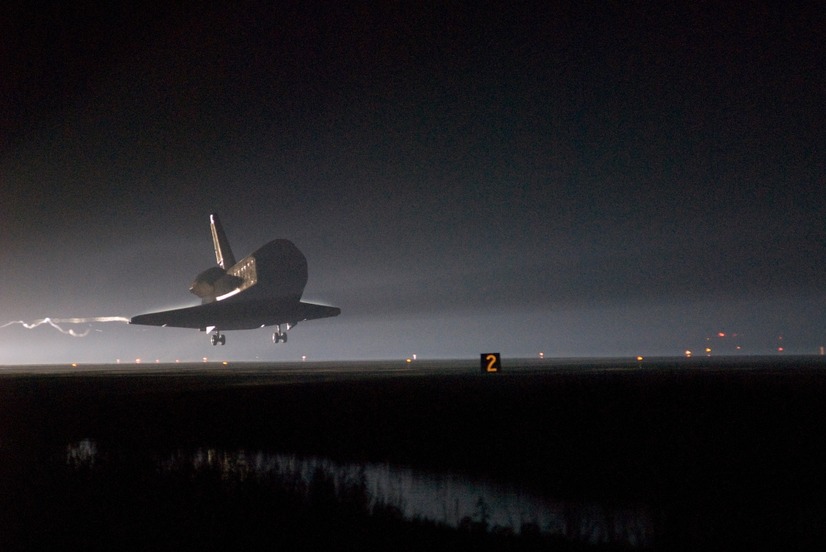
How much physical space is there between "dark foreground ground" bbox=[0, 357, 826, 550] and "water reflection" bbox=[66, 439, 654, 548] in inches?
8.5

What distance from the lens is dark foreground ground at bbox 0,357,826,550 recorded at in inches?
367

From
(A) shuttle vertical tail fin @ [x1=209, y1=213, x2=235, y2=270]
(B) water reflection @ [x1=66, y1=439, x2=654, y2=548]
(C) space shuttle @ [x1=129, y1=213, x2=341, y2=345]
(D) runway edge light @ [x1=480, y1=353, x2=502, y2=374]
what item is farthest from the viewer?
(A) shuttle vertical tail fin @ [x1=209, y1=213, x2=235, y2=270]

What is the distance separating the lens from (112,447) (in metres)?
17.5

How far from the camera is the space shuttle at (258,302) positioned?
82062 mm

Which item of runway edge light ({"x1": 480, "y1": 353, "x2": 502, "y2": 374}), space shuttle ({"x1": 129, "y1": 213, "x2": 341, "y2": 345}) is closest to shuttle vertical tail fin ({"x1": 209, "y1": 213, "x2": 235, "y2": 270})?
space shuttle ({"x1": 129, "y1": 213, "x2": 341, "y2": 345})

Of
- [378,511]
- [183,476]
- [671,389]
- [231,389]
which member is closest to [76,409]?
[231,389]

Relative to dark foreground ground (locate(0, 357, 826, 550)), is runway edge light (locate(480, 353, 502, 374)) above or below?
above

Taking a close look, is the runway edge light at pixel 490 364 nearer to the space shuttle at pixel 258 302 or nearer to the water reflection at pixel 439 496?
the water reflection at pixel 439 496

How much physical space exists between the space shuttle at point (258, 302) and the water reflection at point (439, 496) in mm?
65744

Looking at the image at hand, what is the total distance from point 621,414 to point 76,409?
1766cm

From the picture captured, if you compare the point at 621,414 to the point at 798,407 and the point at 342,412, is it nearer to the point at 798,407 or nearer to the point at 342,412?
the point at 798,407

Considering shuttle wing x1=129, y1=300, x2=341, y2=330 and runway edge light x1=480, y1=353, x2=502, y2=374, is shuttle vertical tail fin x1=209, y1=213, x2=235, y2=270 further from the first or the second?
runway edge light x1=480, y1=353, x2=502, y2=374

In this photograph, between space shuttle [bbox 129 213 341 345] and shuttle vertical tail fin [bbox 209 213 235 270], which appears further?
shuttle vertical tail fin [bbox 209 213 235 270]

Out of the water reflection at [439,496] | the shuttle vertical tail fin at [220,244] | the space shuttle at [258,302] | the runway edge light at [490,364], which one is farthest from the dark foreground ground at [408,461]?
the shuttle vertical tail fin at [220,244]
